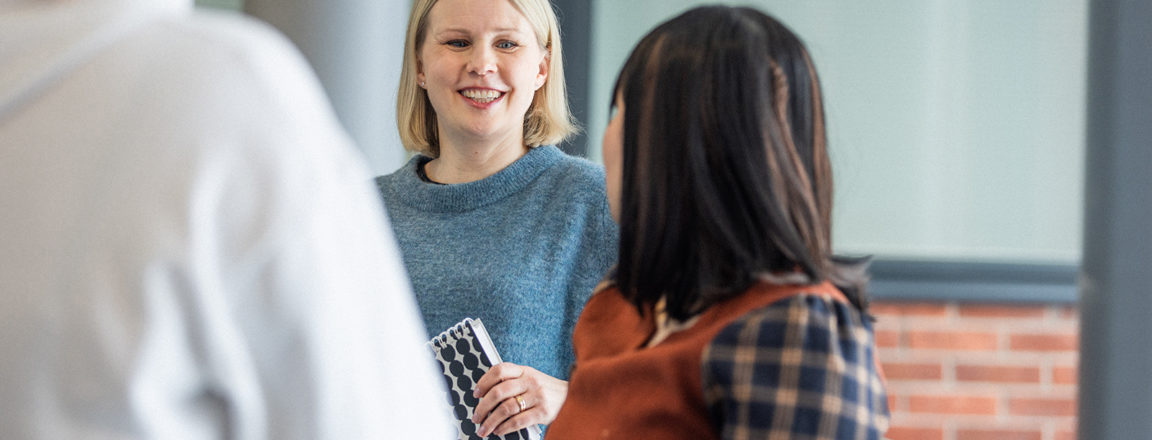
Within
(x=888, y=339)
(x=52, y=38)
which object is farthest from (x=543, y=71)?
(x=888, y=339)

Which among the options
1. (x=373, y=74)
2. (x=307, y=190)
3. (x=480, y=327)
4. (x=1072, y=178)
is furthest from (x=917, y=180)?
(x=307, y=190)

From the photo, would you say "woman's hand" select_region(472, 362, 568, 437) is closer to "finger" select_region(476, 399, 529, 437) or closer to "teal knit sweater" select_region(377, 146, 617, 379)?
"finger" select_region(476, 399, 529, 437)

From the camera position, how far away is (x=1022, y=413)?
10.3 ft

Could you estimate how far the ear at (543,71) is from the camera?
2.09 meters

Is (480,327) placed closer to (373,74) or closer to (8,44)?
(8,44)

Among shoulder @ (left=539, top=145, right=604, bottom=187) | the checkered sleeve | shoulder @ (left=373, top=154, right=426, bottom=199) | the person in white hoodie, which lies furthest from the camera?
shoulder @ (left=373, top=154, right=426, bottom=199)

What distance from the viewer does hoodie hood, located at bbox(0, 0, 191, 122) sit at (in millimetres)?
681

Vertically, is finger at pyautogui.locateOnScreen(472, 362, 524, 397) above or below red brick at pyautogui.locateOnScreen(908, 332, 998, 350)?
above

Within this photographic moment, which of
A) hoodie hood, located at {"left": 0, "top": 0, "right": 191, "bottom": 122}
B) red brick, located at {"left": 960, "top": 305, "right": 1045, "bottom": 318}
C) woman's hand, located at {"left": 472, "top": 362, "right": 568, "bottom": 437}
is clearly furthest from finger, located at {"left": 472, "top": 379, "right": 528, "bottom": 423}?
red brick, located at {"left": 960, "top": 305, "right": 1045, "bottom": 318}

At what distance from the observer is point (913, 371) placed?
3141 millimetres

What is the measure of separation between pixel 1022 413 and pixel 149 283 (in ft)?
9.79

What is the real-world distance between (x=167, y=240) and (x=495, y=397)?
1.01 meters

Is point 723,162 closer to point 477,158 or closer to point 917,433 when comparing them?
point 477,158

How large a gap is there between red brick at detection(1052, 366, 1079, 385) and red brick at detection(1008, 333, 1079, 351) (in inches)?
2.3
